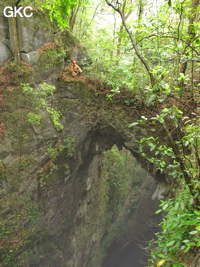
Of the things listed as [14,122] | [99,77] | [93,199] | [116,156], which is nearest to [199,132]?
[14,122]

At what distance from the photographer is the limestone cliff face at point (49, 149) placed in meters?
5.91

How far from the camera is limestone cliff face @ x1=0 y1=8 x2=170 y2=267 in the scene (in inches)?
233

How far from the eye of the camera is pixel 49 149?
22.0 ft

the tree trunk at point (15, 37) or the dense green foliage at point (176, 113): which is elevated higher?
the tree trunk at point (15, 37)

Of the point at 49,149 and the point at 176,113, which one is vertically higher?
the point at 176,113

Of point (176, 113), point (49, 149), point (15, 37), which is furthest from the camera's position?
point (49, 149)

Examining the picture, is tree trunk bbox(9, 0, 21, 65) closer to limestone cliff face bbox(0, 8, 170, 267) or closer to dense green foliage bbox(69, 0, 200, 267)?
limestone cliff face bbox(0, 8, 170, 267)

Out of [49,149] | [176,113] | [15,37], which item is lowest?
[49,149]

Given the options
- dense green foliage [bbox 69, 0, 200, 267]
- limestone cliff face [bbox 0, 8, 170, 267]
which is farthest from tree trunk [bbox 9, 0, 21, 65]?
dense green foliage [bbox 69, 0, 200, 267]

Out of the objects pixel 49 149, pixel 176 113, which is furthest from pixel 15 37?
pixel 176 113

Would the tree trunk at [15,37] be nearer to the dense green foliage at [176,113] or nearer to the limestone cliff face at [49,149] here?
the limestone cliff face at [49,149]

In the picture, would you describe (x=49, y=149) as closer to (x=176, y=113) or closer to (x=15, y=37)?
(x=15, y=37)

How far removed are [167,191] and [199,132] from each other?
17.7ft

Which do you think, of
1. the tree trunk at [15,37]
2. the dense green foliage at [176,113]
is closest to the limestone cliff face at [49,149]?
the tree trunk at [15,37]
